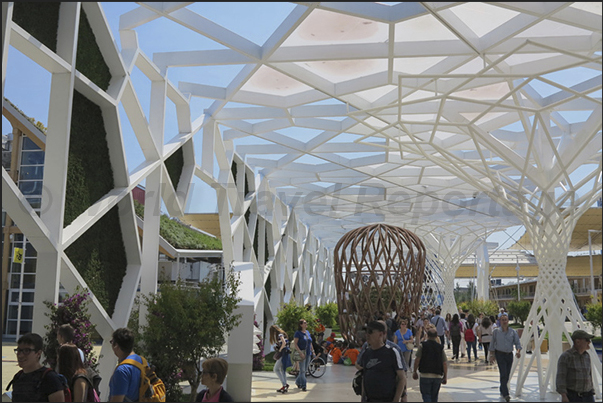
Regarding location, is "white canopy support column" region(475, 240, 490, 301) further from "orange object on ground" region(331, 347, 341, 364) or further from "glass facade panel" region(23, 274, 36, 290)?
"glass facade panel" region(23, 274, 36, 290)

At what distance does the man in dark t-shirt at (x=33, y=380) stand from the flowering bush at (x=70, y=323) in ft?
9.00

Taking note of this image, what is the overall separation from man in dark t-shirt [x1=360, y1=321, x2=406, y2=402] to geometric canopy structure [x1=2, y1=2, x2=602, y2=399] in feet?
14.6

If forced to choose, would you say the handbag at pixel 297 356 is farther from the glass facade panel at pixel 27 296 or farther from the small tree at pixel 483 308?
the small tree at pixel 483 308

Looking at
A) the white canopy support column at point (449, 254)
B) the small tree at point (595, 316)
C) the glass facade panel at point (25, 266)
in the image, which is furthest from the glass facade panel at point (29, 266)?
the white canopy support column at point (449, 254)

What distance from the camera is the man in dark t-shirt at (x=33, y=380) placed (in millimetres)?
4434

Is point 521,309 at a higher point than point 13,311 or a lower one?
lower

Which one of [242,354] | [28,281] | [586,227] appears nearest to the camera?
[242,354]

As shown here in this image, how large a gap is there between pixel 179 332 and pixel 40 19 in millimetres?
4897

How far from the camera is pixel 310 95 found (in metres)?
14.3

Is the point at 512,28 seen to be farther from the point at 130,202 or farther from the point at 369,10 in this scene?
the point at 130,202

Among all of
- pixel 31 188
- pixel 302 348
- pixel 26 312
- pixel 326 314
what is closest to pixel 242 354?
pixel 302 348

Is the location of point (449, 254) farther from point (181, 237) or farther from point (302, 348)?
point (302, 348)

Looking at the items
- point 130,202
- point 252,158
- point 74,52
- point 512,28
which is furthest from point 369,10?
point 252,158

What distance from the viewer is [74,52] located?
27.2 ft
